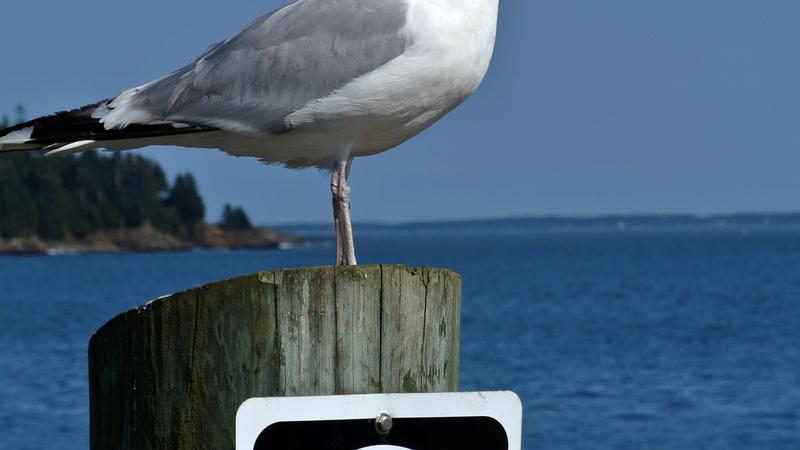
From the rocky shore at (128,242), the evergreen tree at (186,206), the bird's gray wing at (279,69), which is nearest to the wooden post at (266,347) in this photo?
the bird's gray wing at (279,69)

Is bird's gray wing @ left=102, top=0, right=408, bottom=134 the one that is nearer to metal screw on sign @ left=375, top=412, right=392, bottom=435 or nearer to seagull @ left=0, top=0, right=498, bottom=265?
seagull @ left=0, top=0, right=498, bottom=265

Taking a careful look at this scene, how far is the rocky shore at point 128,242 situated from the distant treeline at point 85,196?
179 cm

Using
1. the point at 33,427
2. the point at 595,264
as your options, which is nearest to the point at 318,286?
the point at 33,427

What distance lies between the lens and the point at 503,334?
4994 cm

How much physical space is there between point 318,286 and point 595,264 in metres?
117

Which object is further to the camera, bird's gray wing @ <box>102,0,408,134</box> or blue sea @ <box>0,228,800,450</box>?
blue sea @ <box>0,228,800,450</box>

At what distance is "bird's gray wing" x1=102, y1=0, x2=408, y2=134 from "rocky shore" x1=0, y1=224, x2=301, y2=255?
458 ft

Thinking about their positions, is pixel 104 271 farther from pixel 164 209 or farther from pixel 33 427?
pixel 33 427

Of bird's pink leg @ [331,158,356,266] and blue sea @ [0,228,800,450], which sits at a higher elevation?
bird's pink leg @ [331,158,356,266]

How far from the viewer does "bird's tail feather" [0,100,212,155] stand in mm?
4281

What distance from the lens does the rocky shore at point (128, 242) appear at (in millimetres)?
140500

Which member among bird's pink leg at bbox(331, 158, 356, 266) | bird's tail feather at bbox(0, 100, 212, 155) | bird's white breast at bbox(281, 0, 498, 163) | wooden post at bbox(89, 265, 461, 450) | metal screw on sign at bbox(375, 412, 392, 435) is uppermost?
bird's white breast at bbox(281, 0, 498, 163)

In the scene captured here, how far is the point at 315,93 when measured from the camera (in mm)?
4605

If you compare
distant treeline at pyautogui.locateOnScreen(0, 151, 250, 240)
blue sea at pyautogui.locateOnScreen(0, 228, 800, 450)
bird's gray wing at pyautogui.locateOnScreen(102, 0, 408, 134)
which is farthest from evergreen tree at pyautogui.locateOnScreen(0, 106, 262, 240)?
bird's gray wing at pyautogui.locateOnScreen(102, 0, 408, 134)
